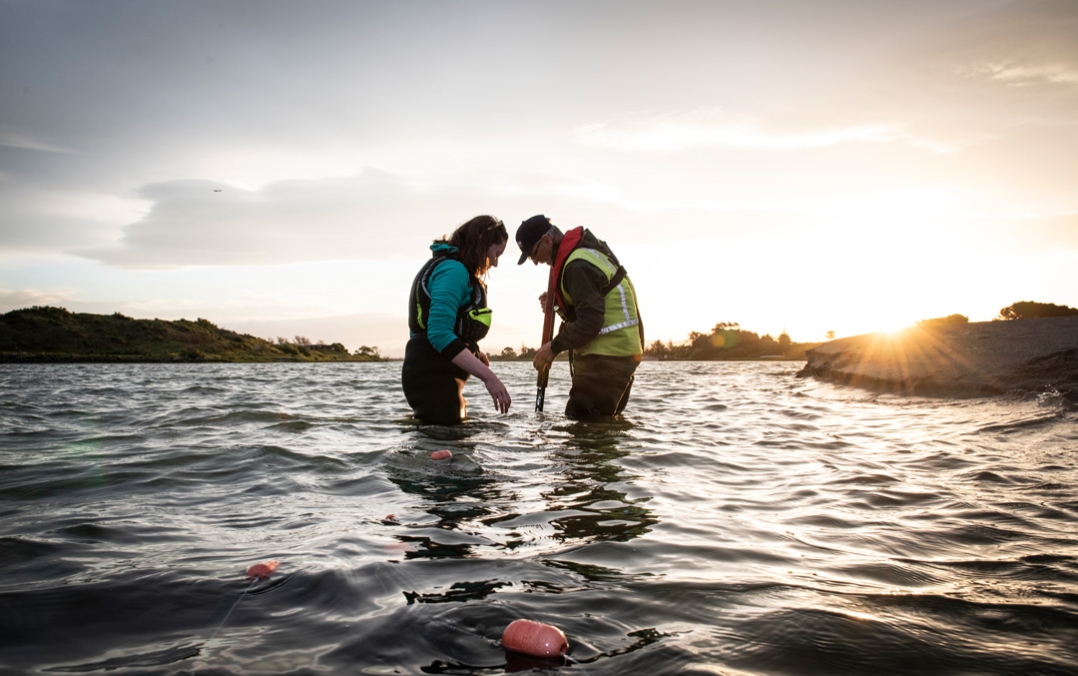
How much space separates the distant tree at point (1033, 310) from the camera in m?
17.4

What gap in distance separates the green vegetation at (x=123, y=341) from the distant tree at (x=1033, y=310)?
5455cm

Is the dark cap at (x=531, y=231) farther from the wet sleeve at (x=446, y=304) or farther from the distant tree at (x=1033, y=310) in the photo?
the distant tree at (x=1033, y=310)

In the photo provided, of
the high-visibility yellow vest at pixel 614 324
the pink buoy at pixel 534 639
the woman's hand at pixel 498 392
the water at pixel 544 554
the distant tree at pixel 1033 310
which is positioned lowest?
the water at pixel 544 554

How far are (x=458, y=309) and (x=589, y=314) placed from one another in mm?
1733

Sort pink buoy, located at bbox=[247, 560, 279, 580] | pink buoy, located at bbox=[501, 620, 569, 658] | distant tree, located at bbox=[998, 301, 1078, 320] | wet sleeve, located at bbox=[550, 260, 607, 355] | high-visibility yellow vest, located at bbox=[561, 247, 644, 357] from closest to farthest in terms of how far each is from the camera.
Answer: pink buoy, located at bbox=[501, 620, 569, 658]
pink buoy, located at bbox=[247, 560, 279, 580]
wet sleeve, located at bbox=[550, 260, 607, 355]
high-visibility yellow vest, located at bbox=[561, 247, 644, 357]
distant tree, located at bbox=[998, 301, 1078, 320]

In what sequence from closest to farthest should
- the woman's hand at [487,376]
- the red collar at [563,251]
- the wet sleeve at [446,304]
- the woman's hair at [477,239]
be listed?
the woman's hand at [487,376] < the wet sleeve at [446,304] < the woman's hair at [477,239] < the red collar at [563,251]

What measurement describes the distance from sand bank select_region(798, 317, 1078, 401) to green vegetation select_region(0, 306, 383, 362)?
51152mm

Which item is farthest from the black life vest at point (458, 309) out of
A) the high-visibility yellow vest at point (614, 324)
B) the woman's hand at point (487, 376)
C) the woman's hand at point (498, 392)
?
the high-visibility yellow vest at point (614, 324)

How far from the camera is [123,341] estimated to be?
57.4 meters

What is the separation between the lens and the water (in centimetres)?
208

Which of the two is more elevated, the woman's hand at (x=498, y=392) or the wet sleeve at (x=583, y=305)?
the wet sleeve at (x=583, y=305)

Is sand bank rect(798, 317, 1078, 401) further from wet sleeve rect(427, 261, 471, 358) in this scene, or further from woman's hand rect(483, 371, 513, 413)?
wet sleeve rect(427, 261, 471, 358)

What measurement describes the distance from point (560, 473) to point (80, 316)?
7436 centimetres

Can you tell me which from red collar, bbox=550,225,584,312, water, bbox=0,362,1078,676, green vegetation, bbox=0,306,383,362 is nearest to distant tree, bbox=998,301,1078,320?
water, bbox=0,362,1078,676
